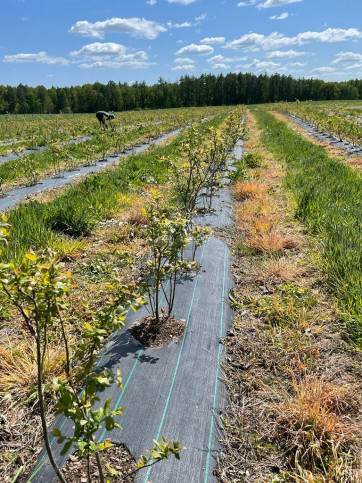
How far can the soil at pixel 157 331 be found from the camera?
9.75ft

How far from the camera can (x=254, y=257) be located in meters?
4.65

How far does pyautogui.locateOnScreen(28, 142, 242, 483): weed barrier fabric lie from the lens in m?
1.95

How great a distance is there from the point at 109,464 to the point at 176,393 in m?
0.67

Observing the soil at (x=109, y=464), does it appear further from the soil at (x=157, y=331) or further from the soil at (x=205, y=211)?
the soil at (x=205, y=211)

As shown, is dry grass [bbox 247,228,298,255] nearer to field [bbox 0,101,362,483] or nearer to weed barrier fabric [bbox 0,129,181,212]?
field [bbox 0,101,362,483]

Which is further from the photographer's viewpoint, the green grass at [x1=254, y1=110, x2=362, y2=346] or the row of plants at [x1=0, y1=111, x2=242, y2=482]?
the green grass at [x1=254, y1=110, x2=362, y2=346]

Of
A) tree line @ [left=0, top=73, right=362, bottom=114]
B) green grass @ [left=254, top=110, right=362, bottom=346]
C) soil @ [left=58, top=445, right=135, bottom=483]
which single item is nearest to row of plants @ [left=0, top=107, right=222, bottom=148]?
green grass @ [left=254, top=110, right=362, bottom=346]

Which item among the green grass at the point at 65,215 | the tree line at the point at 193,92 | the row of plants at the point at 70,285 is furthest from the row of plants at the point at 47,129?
the tree line at the point at 193,92

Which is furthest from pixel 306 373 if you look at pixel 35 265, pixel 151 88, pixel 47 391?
pixel 151 88

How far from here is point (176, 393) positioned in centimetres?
243

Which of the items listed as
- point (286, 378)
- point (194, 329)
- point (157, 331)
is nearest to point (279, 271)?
point (194, 329)

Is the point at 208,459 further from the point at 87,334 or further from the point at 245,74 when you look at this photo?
the point at 245,74

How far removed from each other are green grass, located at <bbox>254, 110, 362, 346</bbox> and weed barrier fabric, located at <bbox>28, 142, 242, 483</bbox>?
119 cm

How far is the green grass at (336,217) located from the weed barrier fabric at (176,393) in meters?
1.19
